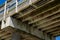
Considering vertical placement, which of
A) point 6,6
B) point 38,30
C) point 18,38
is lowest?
point 18,38

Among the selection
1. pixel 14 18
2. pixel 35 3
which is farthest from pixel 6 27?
pixel 35 3

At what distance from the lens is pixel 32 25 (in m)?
12.6

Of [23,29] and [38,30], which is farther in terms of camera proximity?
[38,30]

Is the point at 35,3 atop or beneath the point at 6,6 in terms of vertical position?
beneath

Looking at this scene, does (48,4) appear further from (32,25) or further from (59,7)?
(32,25)

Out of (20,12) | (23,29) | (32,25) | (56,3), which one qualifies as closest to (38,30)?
(32,25)

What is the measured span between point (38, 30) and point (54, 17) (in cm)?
217

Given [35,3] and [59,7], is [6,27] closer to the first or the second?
[35,3]

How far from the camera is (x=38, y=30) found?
1303 centimetres

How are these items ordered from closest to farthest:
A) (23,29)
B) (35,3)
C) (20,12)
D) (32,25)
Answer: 1. (35,3)
2. (20,12)
3. (23,29)
4. (32,25)

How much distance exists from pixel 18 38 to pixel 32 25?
171 centimetres

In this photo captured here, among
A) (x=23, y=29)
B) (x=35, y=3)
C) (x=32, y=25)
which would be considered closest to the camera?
(x=35, y=3)

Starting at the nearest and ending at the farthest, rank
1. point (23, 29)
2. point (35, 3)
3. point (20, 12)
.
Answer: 1. point (35, 3)
2. point (20, 12)
3. point (23, 29)

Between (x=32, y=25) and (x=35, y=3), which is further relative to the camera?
(x=32, y=25)
